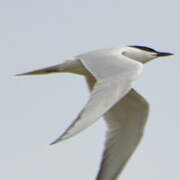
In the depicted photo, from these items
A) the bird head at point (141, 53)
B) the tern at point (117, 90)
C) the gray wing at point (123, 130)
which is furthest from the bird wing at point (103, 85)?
the bird head at point (141, 53)

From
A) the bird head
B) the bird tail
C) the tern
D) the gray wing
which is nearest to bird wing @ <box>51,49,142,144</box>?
the tern

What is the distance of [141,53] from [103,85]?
277cm

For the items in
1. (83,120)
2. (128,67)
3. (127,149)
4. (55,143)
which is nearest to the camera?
(55,143)

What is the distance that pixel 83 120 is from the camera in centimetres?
640

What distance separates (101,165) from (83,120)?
233 cm

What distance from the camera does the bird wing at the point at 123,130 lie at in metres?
8.74

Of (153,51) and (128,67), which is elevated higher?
(128,67)

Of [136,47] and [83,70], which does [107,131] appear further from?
[136,47]

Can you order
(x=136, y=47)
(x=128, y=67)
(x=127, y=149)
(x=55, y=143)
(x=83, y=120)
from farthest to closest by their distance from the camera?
(x=136, y=47) → (x=127, y=149) → (x=128, y=67) → (x=83, y=120) → (x=55, y=143)

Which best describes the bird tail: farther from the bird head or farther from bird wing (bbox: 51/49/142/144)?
the bird head

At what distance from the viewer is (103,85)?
7523mm

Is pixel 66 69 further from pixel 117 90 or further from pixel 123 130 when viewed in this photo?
pixel 117 90

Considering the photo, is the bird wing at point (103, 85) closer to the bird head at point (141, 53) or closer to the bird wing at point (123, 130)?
the bird wing at point (123, 130)

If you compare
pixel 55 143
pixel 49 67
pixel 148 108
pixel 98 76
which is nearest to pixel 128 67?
pixel 98 76
